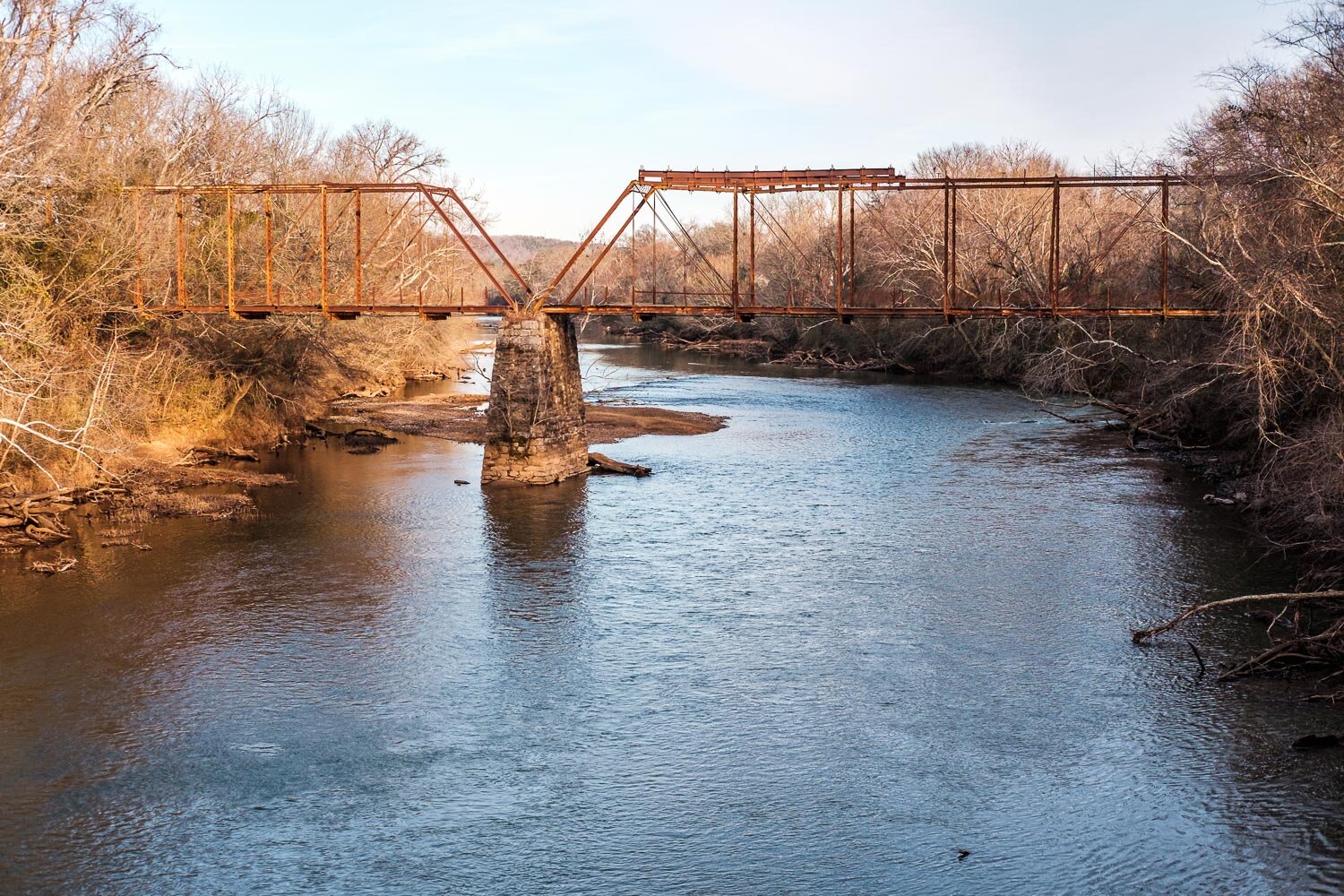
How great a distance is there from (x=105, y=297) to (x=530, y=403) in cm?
1086

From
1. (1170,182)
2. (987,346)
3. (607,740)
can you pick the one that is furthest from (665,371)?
(607,740)

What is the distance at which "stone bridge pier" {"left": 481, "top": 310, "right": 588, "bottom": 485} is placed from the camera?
108 feet

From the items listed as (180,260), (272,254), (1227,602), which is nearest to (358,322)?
(272,254)

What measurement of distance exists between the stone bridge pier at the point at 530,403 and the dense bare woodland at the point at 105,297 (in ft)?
29.6

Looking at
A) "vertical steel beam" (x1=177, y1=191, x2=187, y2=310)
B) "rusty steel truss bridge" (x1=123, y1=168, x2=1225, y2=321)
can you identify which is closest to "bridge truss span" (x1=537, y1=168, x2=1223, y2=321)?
"rusty steel truss bridge" (x1=123, y1=168, x2=1225, y2=321)

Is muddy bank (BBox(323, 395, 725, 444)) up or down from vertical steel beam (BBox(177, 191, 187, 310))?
down

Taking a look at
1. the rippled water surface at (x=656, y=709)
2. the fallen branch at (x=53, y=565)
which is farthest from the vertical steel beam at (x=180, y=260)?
the fallen branch at (x=53, y=565)

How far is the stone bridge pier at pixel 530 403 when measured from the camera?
32969 millimetres

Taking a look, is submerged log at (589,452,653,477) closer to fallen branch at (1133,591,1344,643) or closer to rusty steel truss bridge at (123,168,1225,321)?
rusty steel truss bridge at (123,168,1225,321)

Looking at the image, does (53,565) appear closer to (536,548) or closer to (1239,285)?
(536,548)

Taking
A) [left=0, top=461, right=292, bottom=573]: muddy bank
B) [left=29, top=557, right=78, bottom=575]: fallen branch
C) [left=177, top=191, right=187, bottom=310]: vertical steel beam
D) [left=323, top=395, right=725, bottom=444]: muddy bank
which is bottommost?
[left=29, top=557, right=78, bottom=575]: fallen branch

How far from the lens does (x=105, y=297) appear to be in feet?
103

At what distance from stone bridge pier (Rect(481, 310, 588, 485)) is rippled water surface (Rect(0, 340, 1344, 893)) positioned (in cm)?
293

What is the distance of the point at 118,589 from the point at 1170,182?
24342 millimetres
